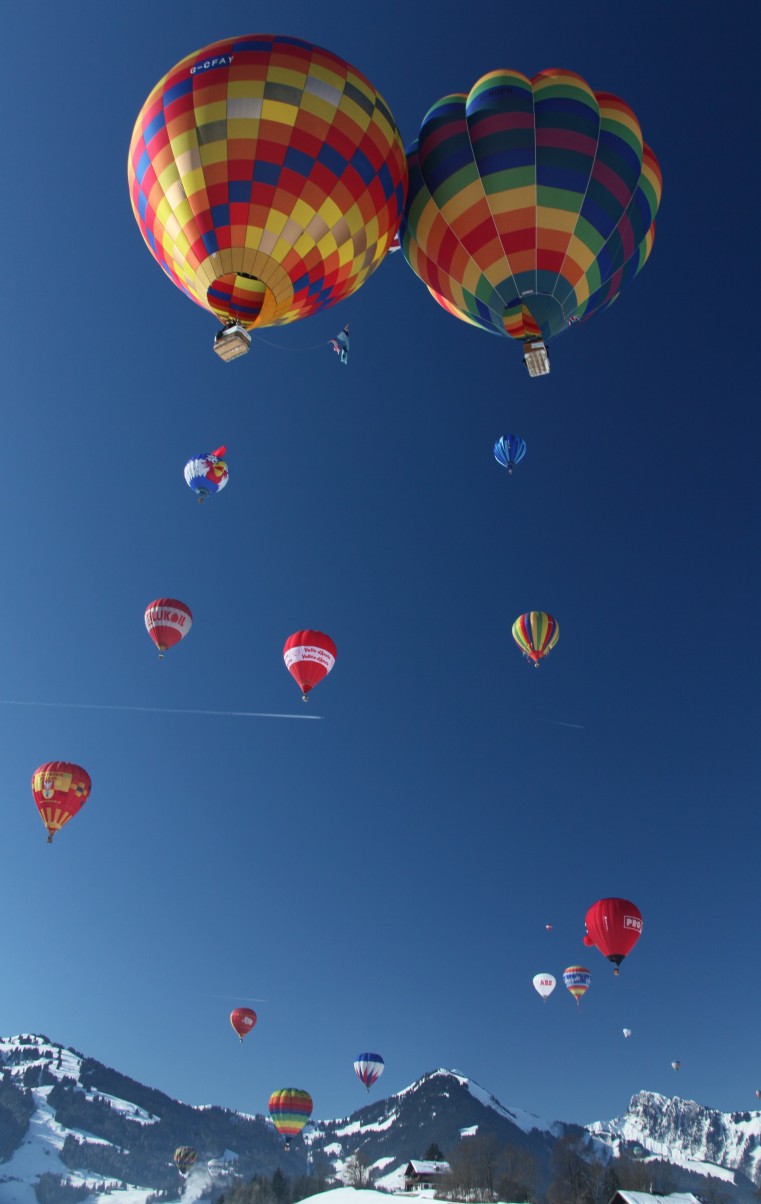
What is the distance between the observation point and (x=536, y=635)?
30234 mm

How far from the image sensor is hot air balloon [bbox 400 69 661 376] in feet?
44.6

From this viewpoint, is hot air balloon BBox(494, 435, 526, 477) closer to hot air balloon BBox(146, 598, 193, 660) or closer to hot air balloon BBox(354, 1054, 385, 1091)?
hot air balloon BBox(146, 598, 193, 660)

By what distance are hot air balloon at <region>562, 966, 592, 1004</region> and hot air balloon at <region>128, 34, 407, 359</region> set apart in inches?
1872

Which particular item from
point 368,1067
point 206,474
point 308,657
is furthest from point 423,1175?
point 206,474

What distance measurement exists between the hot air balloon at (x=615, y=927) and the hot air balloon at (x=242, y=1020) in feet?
94.6

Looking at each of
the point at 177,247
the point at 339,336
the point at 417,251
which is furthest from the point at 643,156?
the point at 177,247

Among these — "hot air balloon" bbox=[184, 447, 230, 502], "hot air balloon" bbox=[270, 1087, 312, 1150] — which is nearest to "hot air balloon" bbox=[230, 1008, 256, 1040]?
"hot air balloon" bbox=[270, 1087, 312, 1150]

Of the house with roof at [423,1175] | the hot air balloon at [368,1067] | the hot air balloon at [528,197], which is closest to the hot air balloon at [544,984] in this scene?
the hot air balloon at [368,1067]

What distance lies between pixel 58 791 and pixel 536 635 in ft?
64.2

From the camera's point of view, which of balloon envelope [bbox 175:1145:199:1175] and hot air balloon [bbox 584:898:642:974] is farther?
balloon envelope [bbox 175:1145:199:1175]

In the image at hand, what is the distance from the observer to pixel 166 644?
2770 cm

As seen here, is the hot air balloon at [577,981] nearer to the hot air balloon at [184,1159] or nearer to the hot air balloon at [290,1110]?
the hot air balloon at [290,1110]

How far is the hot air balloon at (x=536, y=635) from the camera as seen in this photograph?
3012 centimetres

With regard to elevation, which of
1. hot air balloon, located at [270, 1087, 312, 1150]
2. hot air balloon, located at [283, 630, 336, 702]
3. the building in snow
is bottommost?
the building in snow
